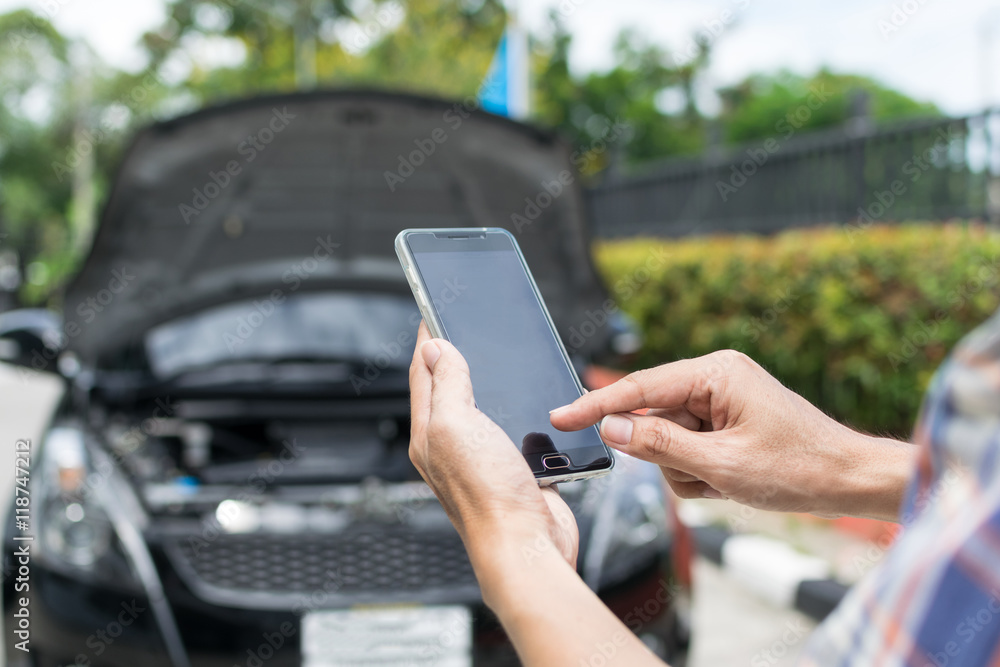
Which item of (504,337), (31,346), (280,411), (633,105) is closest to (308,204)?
(280,411)

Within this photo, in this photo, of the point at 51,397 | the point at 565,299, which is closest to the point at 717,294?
the point at 565,299

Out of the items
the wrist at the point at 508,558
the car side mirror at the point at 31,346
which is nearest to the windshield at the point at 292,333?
the car side mirror at the point at 31,346

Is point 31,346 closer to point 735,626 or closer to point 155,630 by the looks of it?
point 155,630

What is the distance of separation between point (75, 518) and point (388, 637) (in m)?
0.93

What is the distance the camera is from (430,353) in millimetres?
893

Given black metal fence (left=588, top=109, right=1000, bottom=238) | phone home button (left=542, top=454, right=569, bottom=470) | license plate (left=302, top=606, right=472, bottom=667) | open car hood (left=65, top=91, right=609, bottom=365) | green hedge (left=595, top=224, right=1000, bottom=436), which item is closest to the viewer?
phone home button (left=542, top=454, right=569, bottom=470)

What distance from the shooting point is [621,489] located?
2471mm

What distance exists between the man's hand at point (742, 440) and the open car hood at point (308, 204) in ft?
5.76

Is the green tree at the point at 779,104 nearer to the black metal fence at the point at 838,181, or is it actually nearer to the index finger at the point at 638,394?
the black metal fence at the point at 838,181

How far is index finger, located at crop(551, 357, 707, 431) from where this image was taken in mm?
945

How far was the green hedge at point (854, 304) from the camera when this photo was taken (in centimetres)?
453

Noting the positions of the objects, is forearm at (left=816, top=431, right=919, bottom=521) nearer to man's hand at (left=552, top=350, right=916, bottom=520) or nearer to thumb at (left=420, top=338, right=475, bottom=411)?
man's hand at (left=552, top=350, right=916, bottom=520)

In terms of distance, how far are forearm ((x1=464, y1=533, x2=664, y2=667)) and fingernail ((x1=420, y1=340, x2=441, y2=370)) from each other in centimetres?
20

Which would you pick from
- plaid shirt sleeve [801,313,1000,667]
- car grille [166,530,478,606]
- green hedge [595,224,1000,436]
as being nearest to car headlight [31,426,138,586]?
car grille [166,530,478,606]
